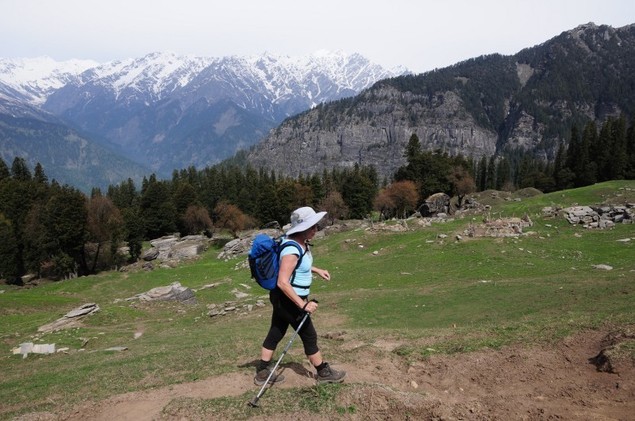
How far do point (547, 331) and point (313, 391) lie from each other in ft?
25.7

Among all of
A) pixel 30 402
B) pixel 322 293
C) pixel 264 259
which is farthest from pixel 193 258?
pixel 264 259

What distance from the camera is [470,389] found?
32.0 feet

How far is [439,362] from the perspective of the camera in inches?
443

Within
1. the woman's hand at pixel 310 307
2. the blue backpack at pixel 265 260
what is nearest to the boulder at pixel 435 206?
the woman's hand at pixel 310 307

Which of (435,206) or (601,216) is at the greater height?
(601,216)

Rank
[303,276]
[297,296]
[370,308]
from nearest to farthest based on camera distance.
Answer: [297,296]
[303,276]
[370,308]

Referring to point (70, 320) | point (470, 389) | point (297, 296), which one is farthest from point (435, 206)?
point (297, 296)

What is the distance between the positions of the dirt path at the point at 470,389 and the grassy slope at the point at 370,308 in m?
0.94

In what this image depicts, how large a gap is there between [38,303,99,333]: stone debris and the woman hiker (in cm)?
2099

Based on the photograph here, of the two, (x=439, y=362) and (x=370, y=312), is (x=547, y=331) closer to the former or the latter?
(x=439, y=362)

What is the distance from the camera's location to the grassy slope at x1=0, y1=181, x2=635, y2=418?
12.5 meters

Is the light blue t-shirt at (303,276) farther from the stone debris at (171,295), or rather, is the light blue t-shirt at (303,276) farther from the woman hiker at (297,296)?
the stone debris at (171,295)

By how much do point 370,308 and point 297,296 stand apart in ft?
53.8

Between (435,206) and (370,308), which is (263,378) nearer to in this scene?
(370,308)
